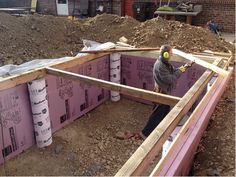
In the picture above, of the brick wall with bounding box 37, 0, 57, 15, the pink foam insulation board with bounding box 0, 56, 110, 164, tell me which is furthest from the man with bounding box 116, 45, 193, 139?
the brick wall with bounding box 37, 0, 57, 15

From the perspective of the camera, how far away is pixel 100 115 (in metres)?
5.53

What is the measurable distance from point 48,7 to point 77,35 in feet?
33.7

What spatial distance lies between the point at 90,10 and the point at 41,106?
40.4 feet

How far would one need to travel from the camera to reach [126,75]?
20.2 ft

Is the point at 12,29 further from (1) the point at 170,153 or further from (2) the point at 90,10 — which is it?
(2) the point at 90,10

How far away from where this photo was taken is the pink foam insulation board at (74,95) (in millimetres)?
4668

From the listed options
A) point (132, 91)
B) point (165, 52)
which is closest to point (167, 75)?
point (165, 52)

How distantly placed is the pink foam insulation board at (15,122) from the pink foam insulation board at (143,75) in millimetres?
2549

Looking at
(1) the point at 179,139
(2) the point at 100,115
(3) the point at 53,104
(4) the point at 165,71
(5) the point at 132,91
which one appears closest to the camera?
(1) the point at 179,139

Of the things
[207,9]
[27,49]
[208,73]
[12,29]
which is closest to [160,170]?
[208,73]

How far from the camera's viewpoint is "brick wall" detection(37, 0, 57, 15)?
17047mm

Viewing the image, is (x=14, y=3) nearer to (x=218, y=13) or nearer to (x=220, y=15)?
(x=218, y=13)

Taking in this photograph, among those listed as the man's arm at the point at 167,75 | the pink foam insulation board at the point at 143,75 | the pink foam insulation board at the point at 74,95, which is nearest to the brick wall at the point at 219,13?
the pink foam insulation board at the point at 143,75

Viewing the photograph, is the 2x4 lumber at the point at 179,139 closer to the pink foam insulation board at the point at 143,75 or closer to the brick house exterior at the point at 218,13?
the pink foam insulation board at the point at 143,75
